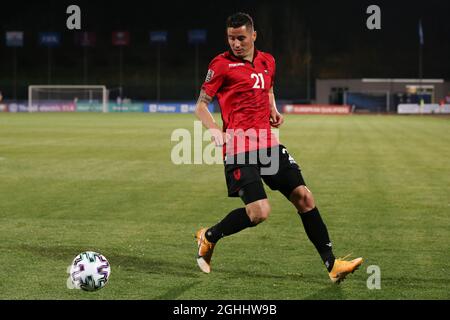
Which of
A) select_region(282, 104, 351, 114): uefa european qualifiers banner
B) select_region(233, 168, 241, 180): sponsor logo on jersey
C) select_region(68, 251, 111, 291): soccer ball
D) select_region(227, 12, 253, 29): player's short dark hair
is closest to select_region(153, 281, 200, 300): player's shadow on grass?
select_region(68, 251, 111, 291): soccer ball

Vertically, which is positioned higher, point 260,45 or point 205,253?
point 260,45

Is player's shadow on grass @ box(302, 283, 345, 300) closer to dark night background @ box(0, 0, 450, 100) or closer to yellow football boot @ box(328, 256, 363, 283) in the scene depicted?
yellow football boot @ box(328, 256, 363, 283)

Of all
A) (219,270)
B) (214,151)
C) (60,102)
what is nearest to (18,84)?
(60,102)

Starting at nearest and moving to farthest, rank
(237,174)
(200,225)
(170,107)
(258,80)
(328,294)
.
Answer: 1. (328,294)
2. (237,174)
3. (258,80)
4. (200,225)
5. (170,107)

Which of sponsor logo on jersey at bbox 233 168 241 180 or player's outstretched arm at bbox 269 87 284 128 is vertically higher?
A: player's outstretched arm at bbox 269 87 284 128

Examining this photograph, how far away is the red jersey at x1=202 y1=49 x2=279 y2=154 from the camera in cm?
735

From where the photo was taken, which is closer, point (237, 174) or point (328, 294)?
point (328, 294)

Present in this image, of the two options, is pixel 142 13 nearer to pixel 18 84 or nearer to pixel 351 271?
pixel 18 84

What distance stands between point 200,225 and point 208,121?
3.53m

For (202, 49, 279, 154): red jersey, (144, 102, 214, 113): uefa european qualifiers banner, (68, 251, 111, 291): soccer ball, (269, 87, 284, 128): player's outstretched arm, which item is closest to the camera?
(68, 251, 111, 291): soccer ball

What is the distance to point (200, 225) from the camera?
1059 cm

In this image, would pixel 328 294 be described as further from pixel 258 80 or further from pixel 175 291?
Answer: pixel 258 80

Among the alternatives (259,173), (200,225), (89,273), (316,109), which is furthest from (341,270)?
(316,109)

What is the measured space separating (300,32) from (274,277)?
95048 mm
